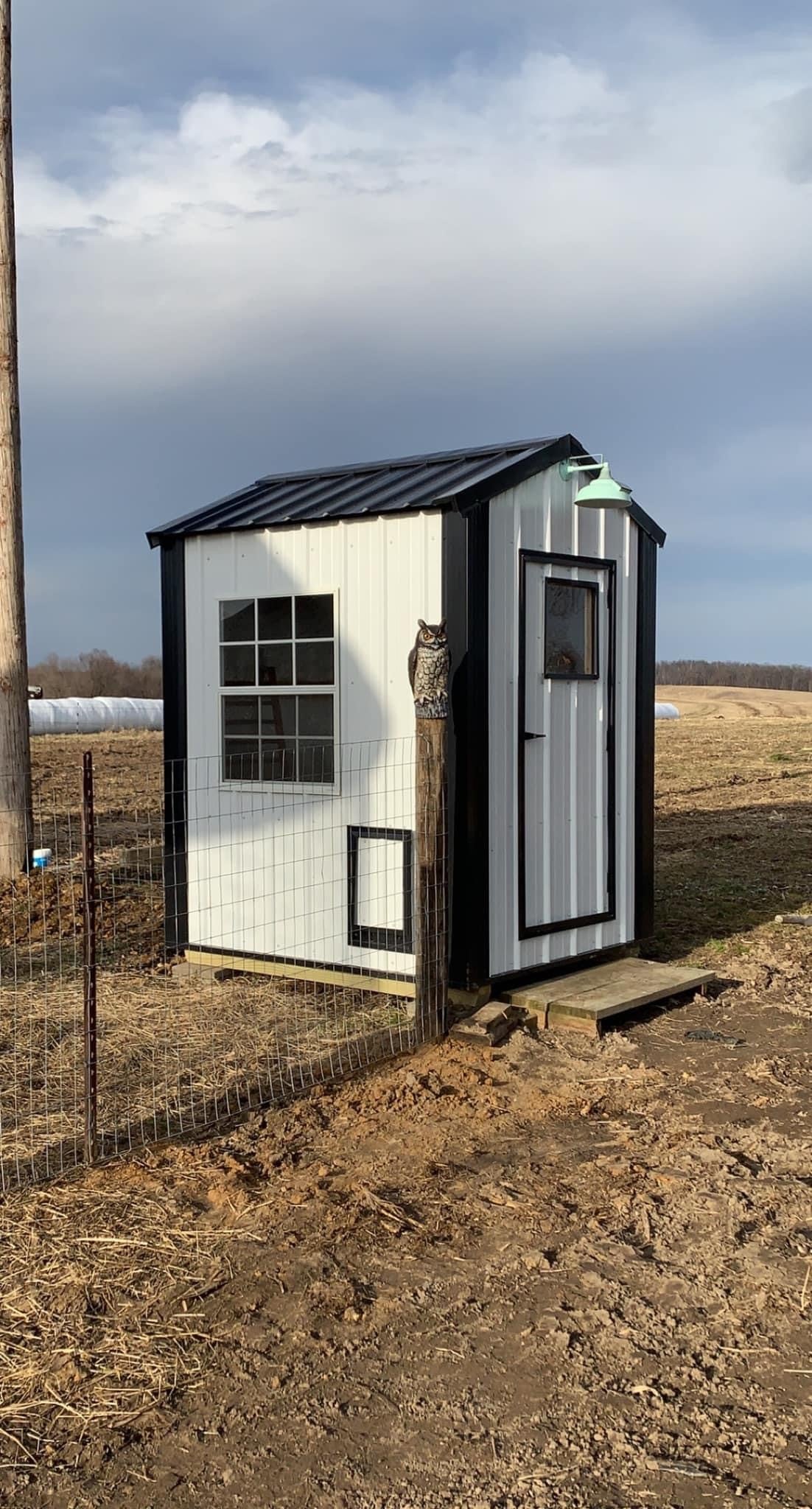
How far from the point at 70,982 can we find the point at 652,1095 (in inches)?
160

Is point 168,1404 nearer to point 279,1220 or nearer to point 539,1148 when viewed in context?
point 279,1220

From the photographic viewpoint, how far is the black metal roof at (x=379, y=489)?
6.77m

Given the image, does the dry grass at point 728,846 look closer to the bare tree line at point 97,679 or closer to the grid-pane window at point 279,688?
the grid-pane window at point 279,688

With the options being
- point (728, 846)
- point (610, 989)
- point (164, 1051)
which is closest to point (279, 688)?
point (164, 1051)

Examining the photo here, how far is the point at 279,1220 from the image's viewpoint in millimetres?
4223

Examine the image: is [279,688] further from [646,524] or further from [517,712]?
[646,524]

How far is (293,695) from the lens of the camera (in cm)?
750

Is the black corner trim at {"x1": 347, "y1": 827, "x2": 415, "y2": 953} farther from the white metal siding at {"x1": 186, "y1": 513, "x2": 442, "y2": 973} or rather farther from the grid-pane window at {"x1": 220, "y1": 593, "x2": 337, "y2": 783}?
the grid-pane window at {"x1": 220, "y1": 593, "x2": 337, "y2": 783}

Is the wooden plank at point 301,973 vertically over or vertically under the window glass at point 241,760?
under

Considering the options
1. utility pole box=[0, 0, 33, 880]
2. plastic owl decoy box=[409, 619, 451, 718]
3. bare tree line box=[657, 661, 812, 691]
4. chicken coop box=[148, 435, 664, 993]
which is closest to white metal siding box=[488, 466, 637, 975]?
chicken coop box=[148, 435, 664, 993]

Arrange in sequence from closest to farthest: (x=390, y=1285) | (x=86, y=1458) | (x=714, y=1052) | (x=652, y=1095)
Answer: (x=86, y=1458) → (x=390, y=1285) → (x=652, y=1095) → (x=714, y=1052)

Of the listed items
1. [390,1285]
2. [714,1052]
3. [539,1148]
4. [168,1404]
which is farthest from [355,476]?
[168,1404]

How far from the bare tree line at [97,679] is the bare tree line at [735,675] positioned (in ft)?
148

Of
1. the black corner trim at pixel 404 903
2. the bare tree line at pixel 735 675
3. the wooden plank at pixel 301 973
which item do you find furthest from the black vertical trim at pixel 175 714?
the bare tree line at pixel 735 675
